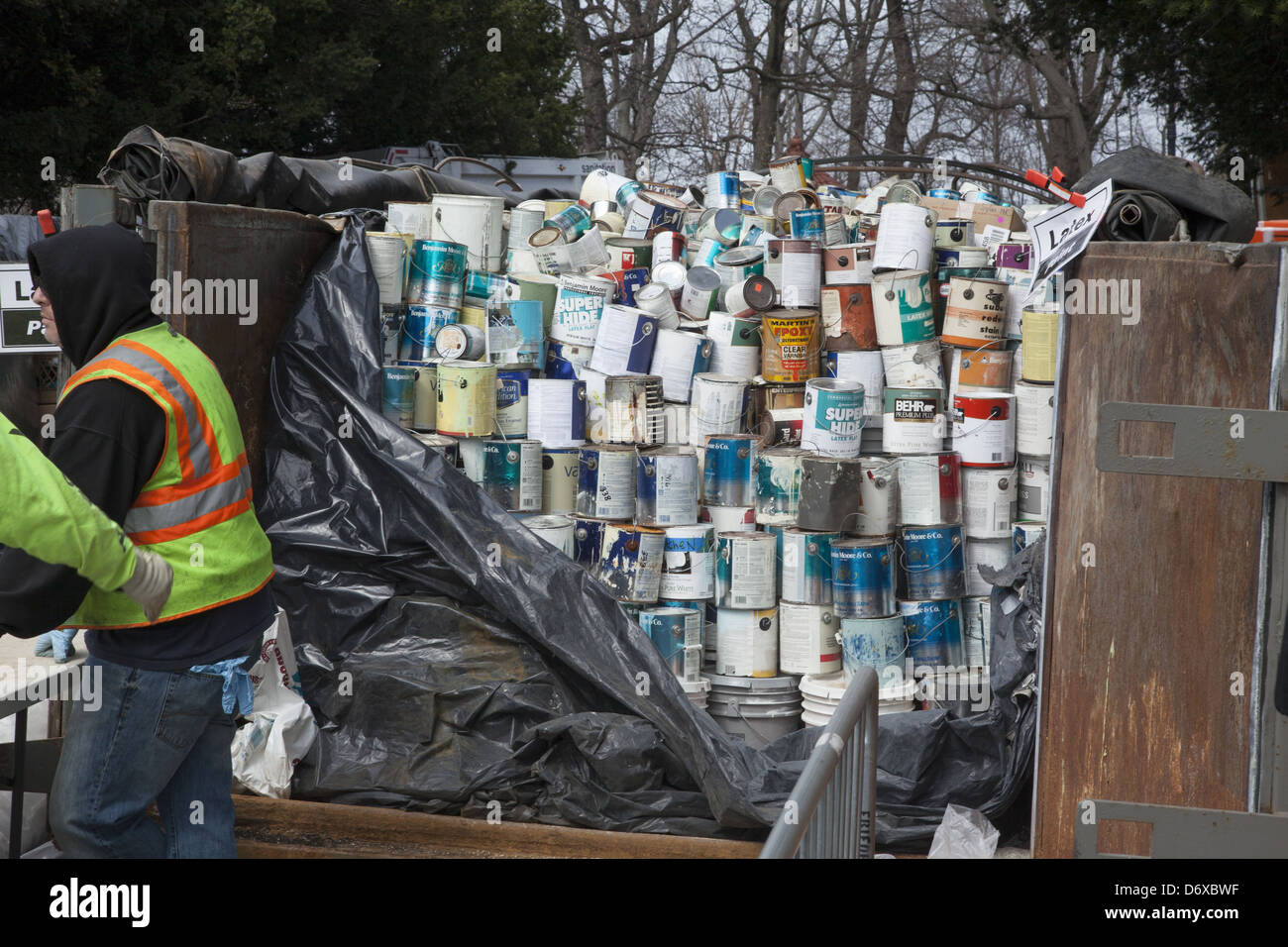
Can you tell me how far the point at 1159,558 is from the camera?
2807 millimetres

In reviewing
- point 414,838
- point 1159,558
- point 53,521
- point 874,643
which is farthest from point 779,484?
point 53,521

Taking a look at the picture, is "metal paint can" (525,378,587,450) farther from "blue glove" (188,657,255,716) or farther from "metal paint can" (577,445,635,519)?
"blue glove" (188,657,255,716)

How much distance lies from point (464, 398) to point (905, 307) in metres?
1.91

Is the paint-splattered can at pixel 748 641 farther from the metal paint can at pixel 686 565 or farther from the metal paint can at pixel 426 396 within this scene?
the metal paint can at pixel 426 396

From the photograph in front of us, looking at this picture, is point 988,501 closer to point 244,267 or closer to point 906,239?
point 906,239

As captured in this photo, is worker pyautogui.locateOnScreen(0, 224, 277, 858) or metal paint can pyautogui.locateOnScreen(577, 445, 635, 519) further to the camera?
metal paint can pyautogui.locateOnScreen(577, 445, 635, 519)

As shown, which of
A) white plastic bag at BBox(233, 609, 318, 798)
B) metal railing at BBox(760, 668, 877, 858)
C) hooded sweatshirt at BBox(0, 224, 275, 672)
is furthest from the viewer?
white plastic bag at BBox(233, 609, 318, 798)

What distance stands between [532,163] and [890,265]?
36.7 ft

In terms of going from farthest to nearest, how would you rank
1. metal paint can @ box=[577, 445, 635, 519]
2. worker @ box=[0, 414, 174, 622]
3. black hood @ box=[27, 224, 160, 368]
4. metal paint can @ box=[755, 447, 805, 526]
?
metal paint can @ box=[577, 445, 635, 519] → metal paint can @ box=[755, 447, 805, 526] → black hood @ box=[27, 224, 160, 368] → worker @ box=[0, 414, 174, 622]

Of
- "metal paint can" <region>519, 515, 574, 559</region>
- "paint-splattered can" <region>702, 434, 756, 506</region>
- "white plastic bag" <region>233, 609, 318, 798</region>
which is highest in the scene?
"paint-splattered can" <region>702, 434, 756, 506</region>

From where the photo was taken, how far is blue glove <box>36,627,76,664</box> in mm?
3996

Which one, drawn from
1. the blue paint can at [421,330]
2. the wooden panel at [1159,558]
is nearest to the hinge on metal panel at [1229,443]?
the wooden panel at [1159,558]

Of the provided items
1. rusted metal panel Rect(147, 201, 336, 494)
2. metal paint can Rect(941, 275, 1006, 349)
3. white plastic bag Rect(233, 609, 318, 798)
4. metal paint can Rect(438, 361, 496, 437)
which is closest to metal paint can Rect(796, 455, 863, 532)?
metal paint can Rect(941, 275, 1006, 349)

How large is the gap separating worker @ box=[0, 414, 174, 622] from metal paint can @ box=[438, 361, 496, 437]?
2706 mm
